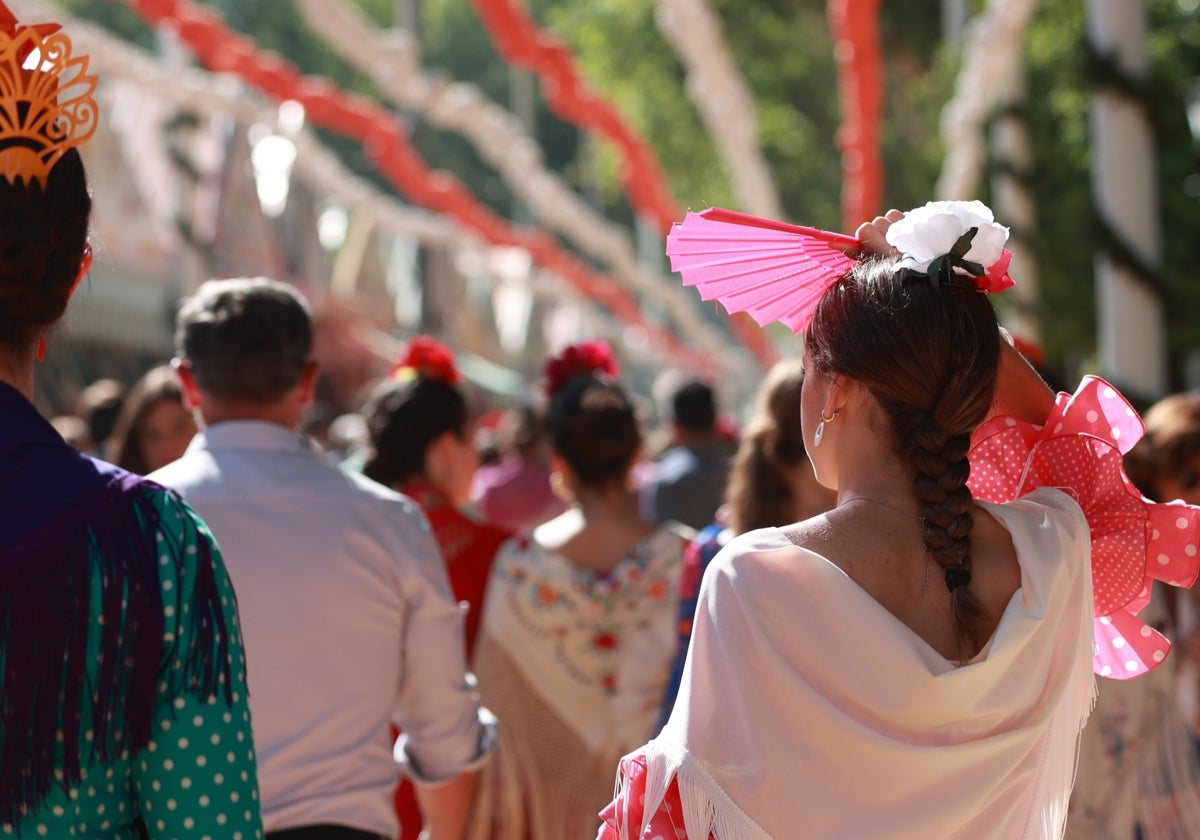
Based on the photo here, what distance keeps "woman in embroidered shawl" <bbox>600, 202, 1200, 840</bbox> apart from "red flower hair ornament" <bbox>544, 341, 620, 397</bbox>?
8.82 ft

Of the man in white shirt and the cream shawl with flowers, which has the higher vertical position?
the man in white shirt

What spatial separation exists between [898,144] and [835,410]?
1111 inches

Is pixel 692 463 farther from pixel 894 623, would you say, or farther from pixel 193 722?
pixel 193 722

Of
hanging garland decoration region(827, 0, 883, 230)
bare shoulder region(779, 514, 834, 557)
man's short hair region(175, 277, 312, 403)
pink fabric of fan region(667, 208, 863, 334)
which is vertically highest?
hanging garland decoration region(827, 0, 883, 230)

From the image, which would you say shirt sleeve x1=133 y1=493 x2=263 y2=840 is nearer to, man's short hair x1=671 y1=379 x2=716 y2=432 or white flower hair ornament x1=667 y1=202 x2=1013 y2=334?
white flower hair ornament x1=667 y1=202 x2=1013 y2=334

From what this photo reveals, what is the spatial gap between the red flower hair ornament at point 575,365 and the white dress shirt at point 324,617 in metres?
1.74

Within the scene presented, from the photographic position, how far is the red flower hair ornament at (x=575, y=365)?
5281mm

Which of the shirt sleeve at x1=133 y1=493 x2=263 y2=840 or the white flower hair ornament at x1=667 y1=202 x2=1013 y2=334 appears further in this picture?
the white flower hair ornament at x1=667 y1=202 x2=1013 y2=334

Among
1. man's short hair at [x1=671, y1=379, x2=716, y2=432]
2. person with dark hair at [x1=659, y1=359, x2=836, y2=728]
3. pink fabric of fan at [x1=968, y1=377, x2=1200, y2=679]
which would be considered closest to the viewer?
pink fabric of fan at [x1=968, y1=377, x2=1200, y2=679]

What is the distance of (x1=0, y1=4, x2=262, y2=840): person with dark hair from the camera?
1.97 meters

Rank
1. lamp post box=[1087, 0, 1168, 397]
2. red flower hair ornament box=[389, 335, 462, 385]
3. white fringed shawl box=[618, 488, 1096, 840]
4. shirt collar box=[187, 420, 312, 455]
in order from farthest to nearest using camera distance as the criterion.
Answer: lamp post box=[1087, 0, 1168, 397] → red flower hair ornament box=[389, 335, 462, 385] → shirt collar box=[187, 420, 312, 455] → white fringed shawl box=[618, 488, 1096, 840]

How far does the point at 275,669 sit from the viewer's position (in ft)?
10.9

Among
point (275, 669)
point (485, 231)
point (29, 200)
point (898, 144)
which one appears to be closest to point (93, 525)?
point (29, 200)

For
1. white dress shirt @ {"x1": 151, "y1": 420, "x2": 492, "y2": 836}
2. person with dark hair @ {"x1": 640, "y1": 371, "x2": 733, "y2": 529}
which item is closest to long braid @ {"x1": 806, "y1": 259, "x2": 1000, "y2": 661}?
white dress shirt @ {"x1": 151, "y1": 420, "x2": 492, "y2": 836}
